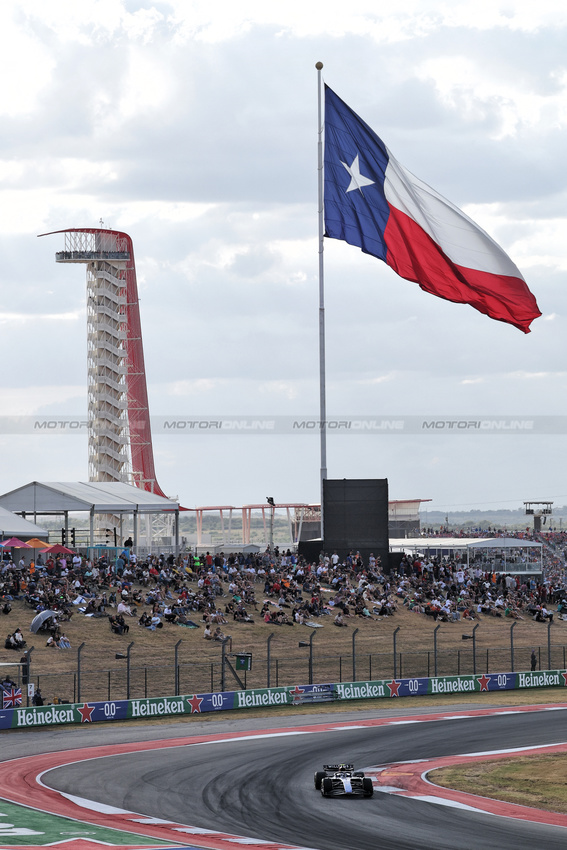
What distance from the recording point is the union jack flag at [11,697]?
35.5 m

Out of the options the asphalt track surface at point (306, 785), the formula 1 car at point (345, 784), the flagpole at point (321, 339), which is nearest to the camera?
the asphalt track surface at point (306, 785)

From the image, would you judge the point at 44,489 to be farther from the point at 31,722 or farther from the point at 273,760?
the point at 273,760

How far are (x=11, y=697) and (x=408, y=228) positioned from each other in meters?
20.8

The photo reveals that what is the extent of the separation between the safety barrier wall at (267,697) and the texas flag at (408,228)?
1421 centimetres

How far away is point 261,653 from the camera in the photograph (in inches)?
1810

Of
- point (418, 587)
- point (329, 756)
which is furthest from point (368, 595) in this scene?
point (329, 756)

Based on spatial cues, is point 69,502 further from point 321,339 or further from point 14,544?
point 321,339

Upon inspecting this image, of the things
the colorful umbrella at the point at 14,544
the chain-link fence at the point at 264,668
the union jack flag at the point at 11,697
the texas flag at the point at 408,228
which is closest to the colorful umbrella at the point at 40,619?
the chain-link fence at the point at 264,668

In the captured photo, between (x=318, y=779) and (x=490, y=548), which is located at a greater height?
(x=490, y=548)

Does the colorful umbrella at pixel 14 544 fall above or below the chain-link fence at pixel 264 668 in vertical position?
above

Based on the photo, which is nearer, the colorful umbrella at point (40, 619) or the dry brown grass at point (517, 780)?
the dry brown grass at point (517, 780)

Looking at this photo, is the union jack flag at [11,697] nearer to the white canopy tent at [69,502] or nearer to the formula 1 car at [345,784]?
the formula 1 car at [345,784]

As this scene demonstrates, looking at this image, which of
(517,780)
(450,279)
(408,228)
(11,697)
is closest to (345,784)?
(517,780)

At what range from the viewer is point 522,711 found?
39844 millimetres
